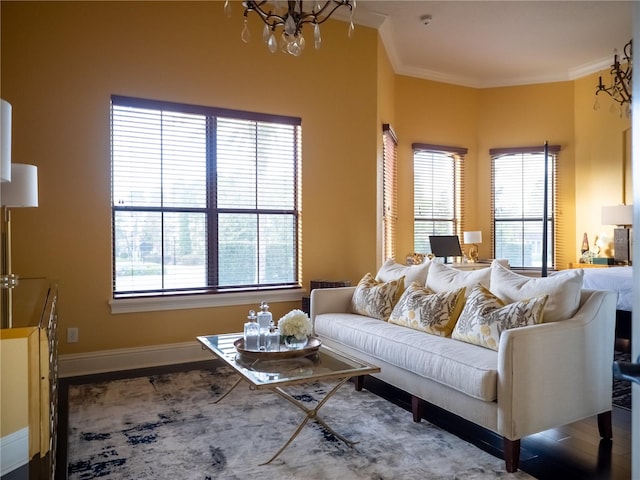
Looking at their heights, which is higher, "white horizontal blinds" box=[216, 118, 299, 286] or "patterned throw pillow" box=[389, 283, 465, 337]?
"white horizontal blinds" box=[216, 118, 299, 286]

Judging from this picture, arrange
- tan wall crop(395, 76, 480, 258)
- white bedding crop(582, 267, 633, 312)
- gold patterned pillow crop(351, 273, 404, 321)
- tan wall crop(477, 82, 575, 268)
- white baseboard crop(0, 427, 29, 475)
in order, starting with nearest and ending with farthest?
white baseboard crop(0, 427, 29, 475), gold patterned pillow crop(351, 273, 404, 321), white bedding crop(582, 267, 633, 312), tan wall crop(395, 76, 480, 258), tan wall crop(477, 82, 575, 268)

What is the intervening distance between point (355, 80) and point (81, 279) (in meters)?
3.42

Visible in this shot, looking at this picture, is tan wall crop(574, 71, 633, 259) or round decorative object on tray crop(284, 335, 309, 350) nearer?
round decorative object on tray crop(284, 335, 309, 350)

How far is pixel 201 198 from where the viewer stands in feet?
15.1

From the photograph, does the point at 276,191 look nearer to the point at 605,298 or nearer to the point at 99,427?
the point at 99,427

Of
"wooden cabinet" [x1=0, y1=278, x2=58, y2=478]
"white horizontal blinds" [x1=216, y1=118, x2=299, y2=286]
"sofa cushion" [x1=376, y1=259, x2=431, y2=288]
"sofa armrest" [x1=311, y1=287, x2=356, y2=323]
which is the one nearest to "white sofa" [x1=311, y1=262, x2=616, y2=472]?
"sofa cushion" [x1=376, y1=259, x2=431, y2=288]

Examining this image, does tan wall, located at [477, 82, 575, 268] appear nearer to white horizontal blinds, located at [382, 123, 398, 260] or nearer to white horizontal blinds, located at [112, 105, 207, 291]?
white horizontal blinds, located at [382, 123, 398, 260]

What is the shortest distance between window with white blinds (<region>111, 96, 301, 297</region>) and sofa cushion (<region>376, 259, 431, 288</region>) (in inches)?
44.8

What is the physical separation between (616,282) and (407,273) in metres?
2.15

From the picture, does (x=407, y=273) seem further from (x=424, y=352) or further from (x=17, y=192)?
(x=17, y=192)

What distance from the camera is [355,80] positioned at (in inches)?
208

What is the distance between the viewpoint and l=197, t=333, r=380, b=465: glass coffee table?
8.01ft

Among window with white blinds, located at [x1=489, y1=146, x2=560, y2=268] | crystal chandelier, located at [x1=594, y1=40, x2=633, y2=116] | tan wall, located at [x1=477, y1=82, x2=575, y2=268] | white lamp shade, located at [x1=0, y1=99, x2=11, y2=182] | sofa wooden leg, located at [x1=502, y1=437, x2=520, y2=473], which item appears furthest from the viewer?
window with white blinds, located at [x1=489, y1=146, x2=560, y2=268]

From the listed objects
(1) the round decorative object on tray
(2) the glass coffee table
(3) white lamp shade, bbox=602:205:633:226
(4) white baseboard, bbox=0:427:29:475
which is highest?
(3) white lamp shade, bbox=602:205:633:226
